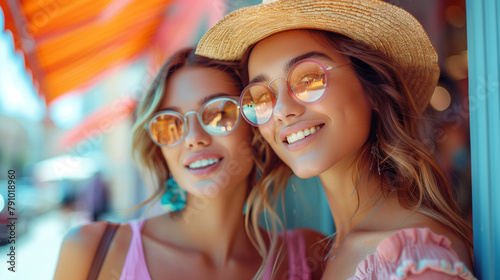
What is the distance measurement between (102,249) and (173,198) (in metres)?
0.34

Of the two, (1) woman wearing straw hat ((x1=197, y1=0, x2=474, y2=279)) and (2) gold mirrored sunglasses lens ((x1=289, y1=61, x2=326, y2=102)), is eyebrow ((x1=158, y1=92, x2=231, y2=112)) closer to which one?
(1) woman wearing straw hat ((x1=197, y1=0, x2=474, y2=279))

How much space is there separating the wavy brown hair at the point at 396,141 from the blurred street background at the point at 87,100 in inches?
6.0

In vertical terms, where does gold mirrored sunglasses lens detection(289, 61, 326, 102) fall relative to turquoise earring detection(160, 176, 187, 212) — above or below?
above

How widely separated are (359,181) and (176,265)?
75 cm

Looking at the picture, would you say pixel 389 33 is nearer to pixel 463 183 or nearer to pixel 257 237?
pixel 463 183

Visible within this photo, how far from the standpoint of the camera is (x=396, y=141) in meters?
1.16

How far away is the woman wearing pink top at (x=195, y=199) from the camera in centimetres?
139

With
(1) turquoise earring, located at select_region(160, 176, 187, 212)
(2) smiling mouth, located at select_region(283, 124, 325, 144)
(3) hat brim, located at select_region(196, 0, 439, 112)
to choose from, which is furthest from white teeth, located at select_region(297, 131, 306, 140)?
(1) turquoise earring, located at select_region(160, 176, 187, 212)

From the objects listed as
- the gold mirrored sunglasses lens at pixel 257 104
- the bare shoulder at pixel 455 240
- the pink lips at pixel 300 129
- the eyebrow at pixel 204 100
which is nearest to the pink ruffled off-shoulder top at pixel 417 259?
the bare shoulder at pixel 455 240

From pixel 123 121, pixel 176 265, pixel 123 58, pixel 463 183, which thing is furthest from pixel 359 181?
pixel 123 58

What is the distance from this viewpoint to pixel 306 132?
1129 mm

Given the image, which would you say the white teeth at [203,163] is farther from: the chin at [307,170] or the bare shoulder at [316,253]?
the bare shoulder at [316,253]

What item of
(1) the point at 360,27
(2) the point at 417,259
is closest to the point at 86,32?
(1) the point at 360,27

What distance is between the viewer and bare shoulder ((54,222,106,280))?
1.29m
